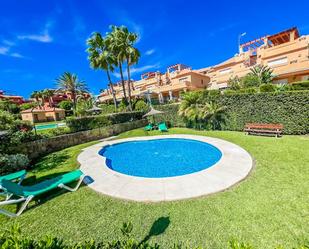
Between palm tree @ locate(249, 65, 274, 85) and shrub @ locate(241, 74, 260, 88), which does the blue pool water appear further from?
palm tree @ locate(249, 65, 274, 85)

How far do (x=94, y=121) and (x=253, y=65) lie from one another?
26.7 metres

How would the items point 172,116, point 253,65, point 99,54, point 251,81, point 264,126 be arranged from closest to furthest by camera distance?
point 264,126 < point 172,116 < point 251,81 < point 99,54 < point 253,65

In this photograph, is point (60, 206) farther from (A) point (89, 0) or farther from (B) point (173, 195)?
(A) point (89, 0)

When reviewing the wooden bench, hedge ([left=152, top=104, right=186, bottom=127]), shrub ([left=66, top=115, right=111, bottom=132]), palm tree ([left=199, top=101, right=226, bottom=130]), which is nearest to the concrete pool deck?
the wooden bench

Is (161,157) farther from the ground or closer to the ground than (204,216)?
A: closer to the ground

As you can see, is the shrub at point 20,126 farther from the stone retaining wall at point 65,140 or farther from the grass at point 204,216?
the grass at point 204,216

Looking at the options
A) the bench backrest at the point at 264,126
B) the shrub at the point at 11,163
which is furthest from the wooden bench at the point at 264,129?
the shrub at the point at 11,163

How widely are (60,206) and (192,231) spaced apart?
4.07 m

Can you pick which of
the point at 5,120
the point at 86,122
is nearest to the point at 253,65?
the point at 86,122

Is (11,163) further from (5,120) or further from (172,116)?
(172,116)

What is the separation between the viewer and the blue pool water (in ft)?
27.9

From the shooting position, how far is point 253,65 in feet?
88.0

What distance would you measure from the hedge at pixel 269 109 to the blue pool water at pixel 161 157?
4.62 metres

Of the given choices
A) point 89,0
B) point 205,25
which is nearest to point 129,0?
point 89,0
